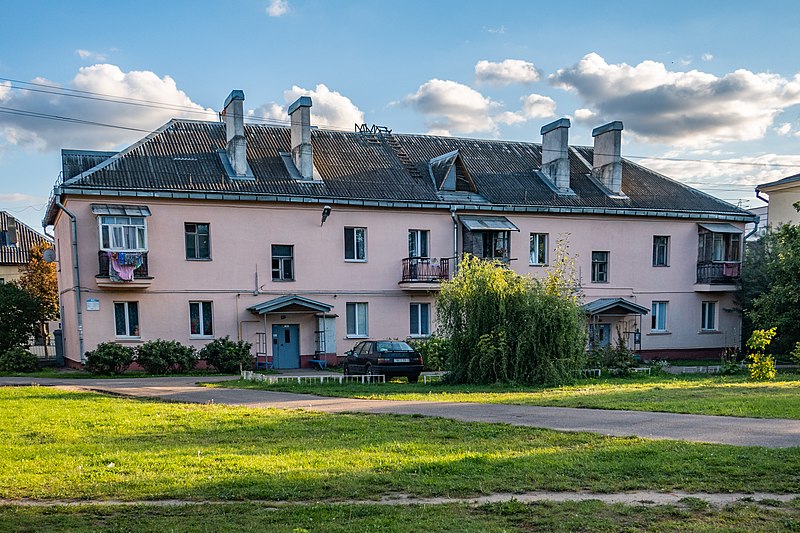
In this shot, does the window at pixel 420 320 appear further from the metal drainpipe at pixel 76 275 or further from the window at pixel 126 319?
the metal drainpipe at pixel 76 275

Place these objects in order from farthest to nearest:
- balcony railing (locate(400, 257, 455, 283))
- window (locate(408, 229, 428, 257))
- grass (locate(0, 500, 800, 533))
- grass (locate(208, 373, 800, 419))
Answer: window (locate(408, 229, 428, 257)) < balcony railing (locate(400, 257, 455, 283)) < grass (locate(208, 373, 800, 419)) < grass (locate(0, 500, 800, 533))

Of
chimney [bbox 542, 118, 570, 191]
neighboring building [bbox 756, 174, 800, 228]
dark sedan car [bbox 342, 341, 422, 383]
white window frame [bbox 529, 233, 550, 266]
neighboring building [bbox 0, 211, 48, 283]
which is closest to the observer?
dark sedan car [bbox 342, 341, 422, 383]

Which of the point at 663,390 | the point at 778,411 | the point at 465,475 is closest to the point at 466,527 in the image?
the point at 465,475

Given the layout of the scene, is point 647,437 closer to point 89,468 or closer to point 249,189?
point 89,468

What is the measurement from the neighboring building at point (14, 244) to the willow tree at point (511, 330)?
35202 millimetres

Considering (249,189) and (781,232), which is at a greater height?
(249,189)

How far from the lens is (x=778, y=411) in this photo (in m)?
13.0

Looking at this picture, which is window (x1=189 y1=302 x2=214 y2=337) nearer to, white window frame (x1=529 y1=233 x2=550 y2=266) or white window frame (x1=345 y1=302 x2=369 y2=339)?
white window frame (x1=345 y1=302 x2=369 y2=339)

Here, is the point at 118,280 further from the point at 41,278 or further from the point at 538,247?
the point at 538,247

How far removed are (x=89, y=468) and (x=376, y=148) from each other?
89.8 feet

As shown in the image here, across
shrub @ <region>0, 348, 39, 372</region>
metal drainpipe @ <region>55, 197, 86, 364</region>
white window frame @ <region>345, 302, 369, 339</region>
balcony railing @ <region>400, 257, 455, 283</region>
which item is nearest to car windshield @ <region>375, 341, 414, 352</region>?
white window frame @ <region>345, 302, 369, 339</region>

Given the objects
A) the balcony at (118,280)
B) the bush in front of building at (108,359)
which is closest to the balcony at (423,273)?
the balcony at (118,280)

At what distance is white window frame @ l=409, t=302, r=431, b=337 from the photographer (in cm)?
3148

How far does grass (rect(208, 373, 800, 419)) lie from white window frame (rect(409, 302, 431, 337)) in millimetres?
10729
